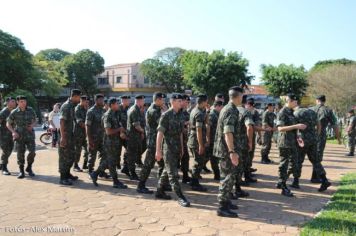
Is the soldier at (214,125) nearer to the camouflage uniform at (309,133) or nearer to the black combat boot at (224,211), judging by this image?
the camouflage uniform at (309,133)

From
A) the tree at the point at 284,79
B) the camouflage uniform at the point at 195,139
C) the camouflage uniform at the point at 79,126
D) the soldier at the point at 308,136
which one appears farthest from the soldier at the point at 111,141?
the tree at the point at 284,79

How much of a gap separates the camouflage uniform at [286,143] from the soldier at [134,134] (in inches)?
115

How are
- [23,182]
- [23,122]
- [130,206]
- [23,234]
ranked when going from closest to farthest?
[23,234]
[130,206]
[23,182]
[23,122]

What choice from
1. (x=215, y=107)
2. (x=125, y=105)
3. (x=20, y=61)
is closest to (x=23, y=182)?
(x=125, y=105)

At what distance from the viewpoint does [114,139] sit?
7.68 meters

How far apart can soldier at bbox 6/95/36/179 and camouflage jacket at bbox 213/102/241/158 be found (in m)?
4.88

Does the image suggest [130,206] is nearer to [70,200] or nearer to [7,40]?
[70,200]

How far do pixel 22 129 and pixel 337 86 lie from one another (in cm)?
2748

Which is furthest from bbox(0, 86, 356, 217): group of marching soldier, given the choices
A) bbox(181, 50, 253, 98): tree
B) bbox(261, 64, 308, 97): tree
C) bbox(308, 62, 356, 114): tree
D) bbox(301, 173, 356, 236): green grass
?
bbox(181, 50, 253, 98): tree

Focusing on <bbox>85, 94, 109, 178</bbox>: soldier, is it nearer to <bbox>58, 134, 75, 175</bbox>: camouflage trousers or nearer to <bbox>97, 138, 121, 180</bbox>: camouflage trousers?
<bbox>58, 134, 75, 175</bbox>: camouflage trousers

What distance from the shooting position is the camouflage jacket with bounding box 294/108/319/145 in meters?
7.64

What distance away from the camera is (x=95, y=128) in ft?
27.5

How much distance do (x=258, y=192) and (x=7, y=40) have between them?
124ft

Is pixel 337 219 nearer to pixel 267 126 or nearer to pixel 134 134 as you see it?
pixel 134 134
